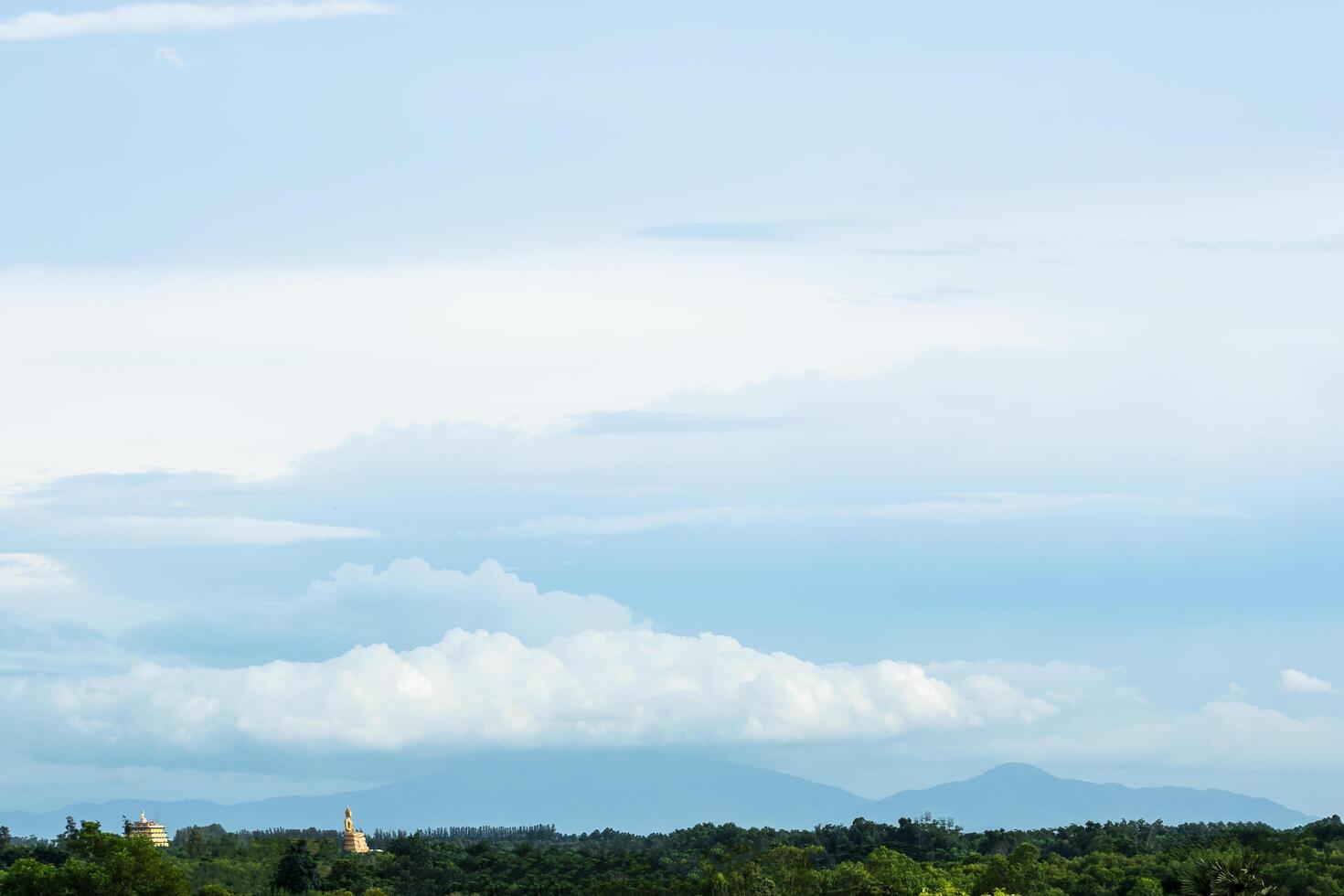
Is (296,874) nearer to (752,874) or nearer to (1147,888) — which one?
(752,874)

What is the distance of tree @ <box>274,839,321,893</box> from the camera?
6619 inches

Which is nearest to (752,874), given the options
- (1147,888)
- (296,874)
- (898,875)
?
(898,875)

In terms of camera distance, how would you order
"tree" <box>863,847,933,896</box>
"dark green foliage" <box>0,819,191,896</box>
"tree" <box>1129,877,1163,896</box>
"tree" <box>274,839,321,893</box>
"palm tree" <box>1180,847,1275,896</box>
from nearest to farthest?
"palm tree" <box>1180,847,1275,896</box>
"dark green foliage" <box>0,819,191,896</box>
"tree" <box>1129,877,1163,896</box>
"tree" <box>863,847,933,896</box>
"tree" <box>274,839,321,893</box>

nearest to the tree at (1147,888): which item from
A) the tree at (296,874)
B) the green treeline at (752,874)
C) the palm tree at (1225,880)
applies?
the green treeline at (752,874)

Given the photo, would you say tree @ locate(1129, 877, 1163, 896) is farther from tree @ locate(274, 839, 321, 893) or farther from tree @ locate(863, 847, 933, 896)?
tree @ locate(274, 839, 321, 893)

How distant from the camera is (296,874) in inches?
6663

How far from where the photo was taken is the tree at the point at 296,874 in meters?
168

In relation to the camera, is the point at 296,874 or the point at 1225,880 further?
the point at 296,874

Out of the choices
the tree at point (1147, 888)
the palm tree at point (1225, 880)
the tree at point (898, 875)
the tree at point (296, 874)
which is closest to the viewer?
the palm tree at point (1225, 880)

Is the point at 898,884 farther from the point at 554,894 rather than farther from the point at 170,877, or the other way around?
the point at 170,877

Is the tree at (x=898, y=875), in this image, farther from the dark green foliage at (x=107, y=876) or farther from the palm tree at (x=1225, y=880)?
the dark green foliage at (x=107, y=876)

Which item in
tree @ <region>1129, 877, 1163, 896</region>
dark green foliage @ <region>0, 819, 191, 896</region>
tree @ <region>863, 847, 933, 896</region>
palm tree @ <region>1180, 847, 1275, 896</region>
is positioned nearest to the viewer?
palm tree @ <region>1180, 847, 1275, 896</region>

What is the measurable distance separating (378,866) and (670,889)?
57.8 m

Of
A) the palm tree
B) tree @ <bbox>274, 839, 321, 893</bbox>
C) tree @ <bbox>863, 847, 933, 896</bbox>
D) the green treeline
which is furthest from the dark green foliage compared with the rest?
the palm tree
